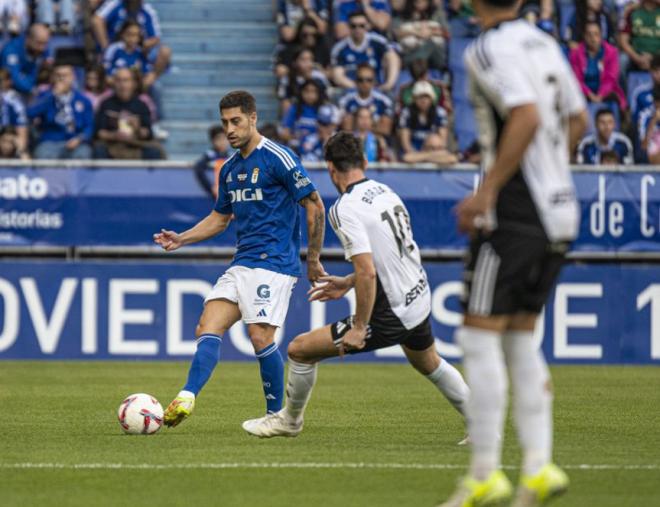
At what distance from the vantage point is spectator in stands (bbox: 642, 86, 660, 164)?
1816cm

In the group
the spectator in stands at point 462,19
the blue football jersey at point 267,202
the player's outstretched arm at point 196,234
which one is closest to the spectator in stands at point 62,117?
the spectator in stands at point 462,19

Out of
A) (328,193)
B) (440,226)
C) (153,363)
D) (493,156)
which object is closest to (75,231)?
(153,363)

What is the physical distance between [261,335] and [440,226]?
21.3ft

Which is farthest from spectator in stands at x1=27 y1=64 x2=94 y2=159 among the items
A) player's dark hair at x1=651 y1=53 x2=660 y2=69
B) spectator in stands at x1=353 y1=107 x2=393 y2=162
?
player's dark hair at x1=651 y1=53 x2=660 y2=69

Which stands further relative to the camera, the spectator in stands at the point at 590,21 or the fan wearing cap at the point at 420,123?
the spectator in stands at the point at 590,21

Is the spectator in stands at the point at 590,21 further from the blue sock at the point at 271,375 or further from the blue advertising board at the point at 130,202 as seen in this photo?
the blue sock at the point at 271,375

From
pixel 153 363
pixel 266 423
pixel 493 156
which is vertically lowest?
pixel 153 363

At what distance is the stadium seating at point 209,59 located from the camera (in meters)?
20.6

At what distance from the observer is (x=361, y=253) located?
862 centimetres

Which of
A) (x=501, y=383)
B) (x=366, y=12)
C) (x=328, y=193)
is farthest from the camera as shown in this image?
(x=366, y=12)

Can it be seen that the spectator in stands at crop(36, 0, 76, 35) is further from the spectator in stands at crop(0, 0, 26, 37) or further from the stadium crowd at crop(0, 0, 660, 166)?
the spectator in stands at crop(0, 0, 26, 37)

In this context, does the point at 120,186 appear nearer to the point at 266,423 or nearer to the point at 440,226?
the point at 440,226

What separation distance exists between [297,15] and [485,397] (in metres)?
14.8

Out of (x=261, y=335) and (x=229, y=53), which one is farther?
(x=229, y=53)
